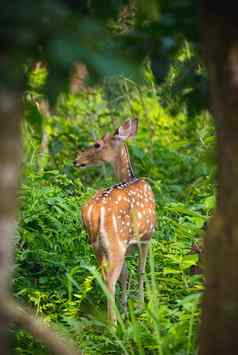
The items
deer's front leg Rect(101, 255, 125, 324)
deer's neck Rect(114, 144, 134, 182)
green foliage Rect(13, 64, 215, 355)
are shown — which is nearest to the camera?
green foliage Rect(13, 64, 215, 355)

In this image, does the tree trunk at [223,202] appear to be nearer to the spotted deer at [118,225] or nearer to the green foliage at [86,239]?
the green foliage at [86,239]

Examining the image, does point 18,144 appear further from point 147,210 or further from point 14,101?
point 147,210

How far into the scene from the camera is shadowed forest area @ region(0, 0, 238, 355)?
2.96m

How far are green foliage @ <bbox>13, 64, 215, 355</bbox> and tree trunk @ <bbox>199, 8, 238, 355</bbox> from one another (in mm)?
489

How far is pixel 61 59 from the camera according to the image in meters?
2.85

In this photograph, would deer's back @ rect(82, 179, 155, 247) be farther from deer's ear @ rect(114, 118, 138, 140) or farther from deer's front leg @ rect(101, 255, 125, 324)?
deer's ear @ rect(114, 118, 138, 140)

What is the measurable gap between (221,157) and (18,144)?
0.83 meters

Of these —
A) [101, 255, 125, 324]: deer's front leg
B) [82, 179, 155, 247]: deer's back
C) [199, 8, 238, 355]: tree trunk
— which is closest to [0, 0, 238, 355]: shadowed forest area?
[199, 8, 238, 355]: tree trunk

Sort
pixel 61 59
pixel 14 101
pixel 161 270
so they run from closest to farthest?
pixel 61 59
pixel 14 101
pixel 161 270

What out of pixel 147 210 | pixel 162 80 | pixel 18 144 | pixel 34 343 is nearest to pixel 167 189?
pixel 147 210

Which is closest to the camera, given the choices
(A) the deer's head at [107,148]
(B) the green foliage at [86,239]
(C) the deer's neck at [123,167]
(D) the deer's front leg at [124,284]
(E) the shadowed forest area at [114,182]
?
(E) the shadowed forest area at [114,182]

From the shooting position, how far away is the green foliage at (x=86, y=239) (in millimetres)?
5602

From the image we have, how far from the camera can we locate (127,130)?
9125 mm

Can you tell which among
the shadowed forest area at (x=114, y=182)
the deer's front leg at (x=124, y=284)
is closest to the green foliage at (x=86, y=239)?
the shadowed forest area at (x=114, y=182)
